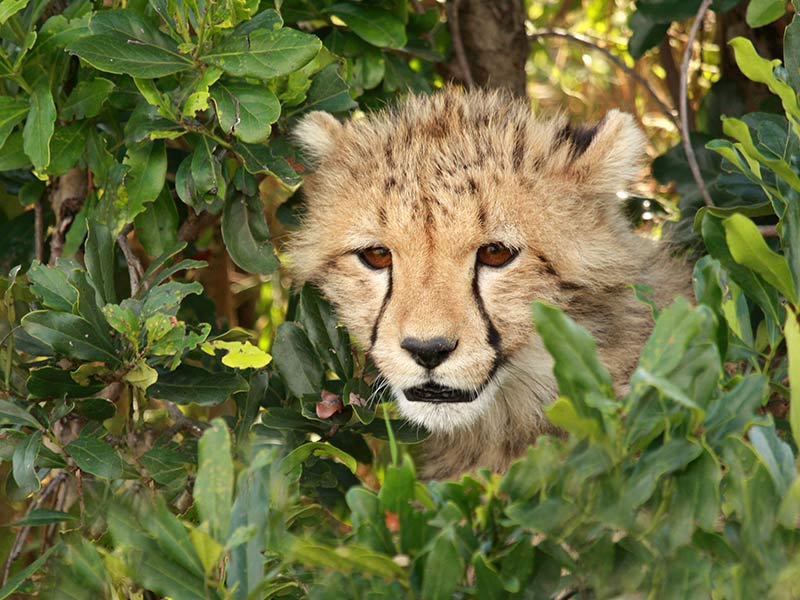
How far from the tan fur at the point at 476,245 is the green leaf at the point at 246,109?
24 cm

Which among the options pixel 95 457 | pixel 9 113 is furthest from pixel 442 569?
pixel 9 113

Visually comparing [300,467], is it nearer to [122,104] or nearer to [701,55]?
[122,104]

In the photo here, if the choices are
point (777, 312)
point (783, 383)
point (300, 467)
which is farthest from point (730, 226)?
point (300, 467)

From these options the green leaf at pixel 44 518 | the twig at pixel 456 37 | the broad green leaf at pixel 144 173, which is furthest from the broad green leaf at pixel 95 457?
the twig at pixel 456 37

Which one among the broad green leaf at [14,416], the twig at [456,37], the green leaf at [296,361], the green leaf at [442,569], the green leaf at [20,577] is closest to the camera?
the green leaf at [442,569]

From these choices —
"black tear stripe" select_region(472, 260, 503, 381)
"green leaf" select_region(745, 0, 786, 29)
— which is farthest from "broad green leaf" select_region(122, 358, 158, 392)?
"green leaf" select_region(745, 0, 786, 29)

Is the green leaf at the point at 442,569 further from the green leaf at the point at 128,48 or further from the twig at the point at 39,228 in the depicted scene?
the twig at the point at 39,228

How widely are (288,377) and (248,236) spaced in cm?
35

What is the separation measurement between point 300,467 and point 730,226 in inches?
33.2

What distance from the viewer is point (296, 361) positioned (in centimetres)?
226

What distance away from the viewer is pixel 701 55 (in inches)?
140

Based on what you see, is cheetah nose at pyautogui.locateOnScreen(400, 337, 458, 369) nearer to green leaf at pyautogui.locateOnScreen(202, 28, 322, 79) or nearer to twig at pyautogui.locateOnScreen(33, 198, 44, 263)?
green leaf at pyautogui.locateOnScreen(202, 28, 322, 79)

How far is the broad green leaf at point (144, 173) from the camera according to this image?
232cm

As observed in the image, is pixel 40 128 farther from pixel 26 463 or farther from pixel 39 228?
pixel 26 463
